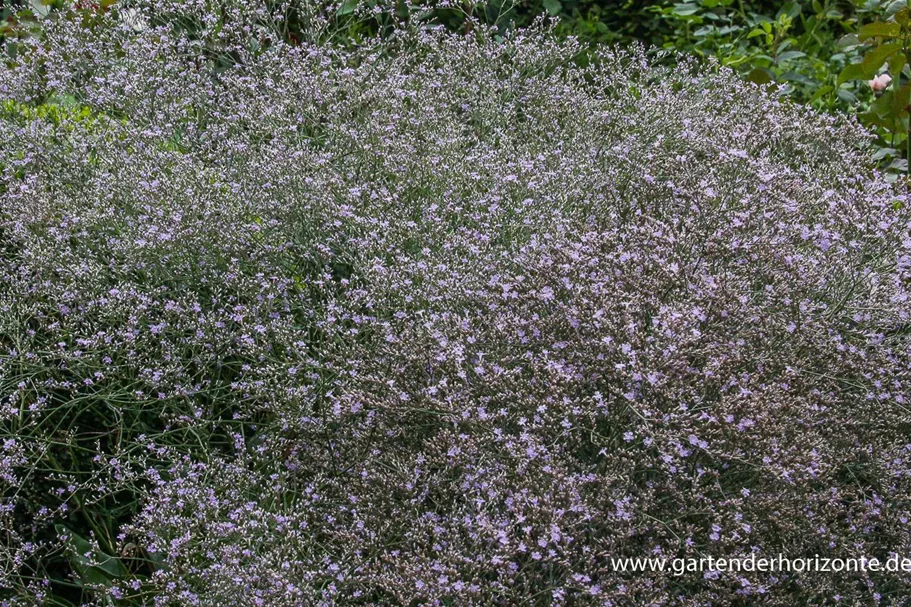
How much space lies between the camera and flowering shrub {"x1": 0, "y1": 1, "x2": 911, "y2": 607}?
2418 millimetres

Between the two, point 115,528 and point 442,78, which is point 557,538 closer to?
point 115,528

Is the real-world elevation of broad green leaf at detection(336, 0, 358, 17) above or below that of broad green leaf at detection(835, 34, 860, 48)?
below

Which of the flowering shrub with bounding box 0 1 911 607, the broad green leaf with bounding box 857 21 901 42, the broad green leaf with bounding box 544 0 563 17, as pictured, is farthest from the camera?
the broad green leaf with bounding box 544 0 563 17

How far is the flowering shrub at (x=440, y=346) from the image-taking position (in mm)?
2418

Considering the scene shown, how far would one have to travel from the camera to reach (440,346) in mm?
2635

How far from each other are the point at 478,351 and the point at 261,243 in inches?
37.2

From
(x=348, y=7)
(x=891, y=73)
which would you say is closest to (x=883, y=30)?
(x=891, y=73)

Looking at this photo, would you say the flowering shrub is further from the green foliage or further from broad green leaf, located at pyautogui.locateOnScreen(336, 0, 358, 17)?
broad green leaf, located at pyautogui.locateOnScreen(336, 0, 358, 17)

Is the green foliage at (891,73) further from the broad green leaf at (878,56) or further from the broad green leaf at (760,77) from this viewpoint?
the broad green leaf at (760,77)

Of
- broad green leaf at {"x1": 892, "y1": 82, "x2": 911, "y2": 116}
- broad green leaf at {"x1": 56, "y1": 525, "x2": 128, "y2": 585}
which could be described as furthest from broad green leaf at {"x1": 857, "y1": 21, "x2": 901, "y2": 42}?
broad green leaf at {"x1": 56, "y1": 525, "x2": 128, "y2": 585}

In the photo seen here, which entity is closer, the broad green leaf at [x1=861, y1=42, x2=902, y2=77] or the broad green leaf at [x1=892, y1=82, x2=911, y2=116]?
the broad green leaf at [x1=861, y1=42, x2=902, y2=77]

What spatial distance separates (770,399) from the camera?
249cm

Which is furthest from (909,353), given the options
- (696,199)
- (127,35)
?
(127,35)

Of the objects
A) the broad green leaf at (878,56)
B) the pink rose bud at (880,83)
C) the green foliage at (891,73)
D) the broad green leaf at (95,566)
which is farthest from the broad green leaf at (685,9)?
the broad green leaf at (95,566)
